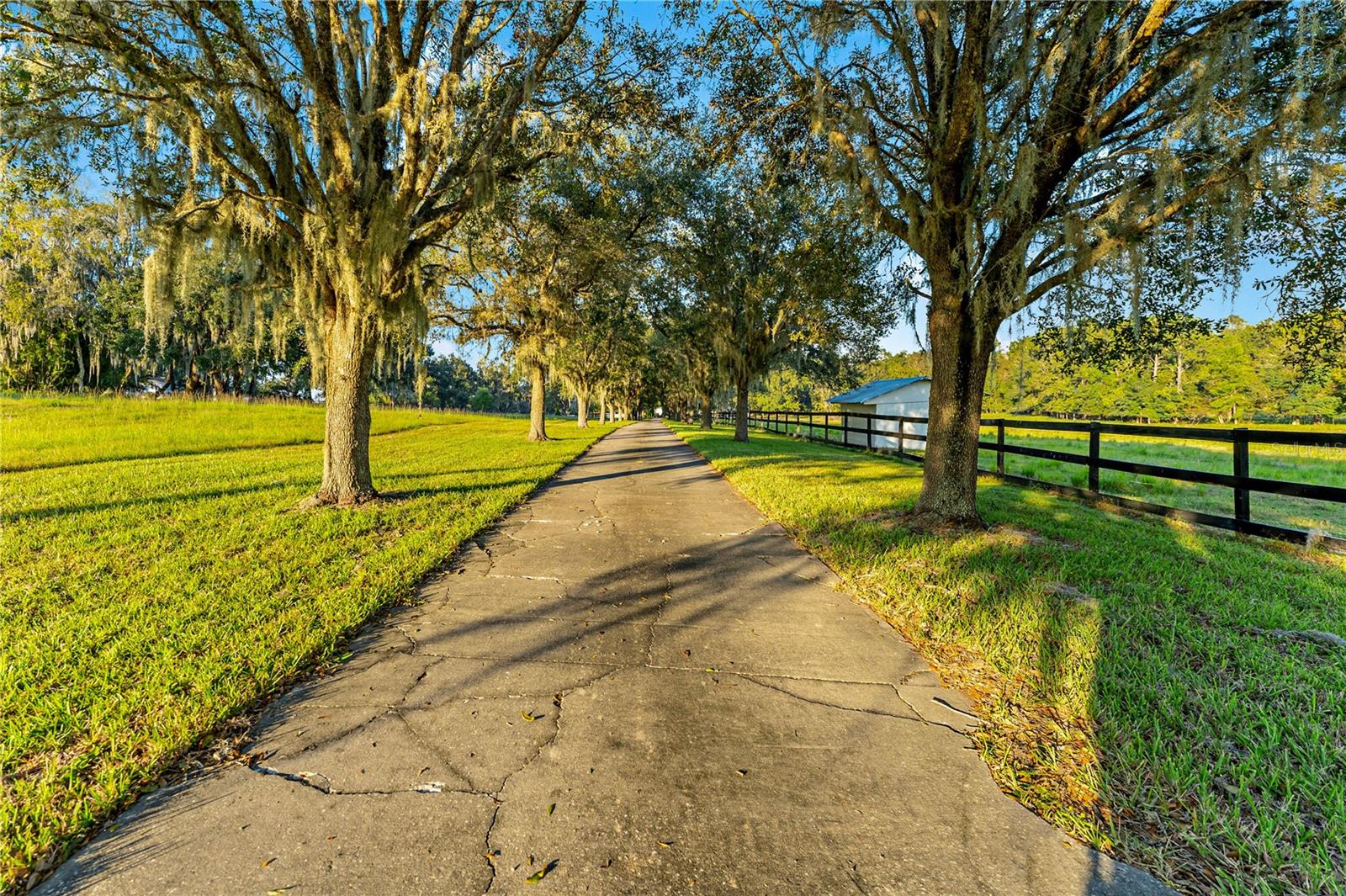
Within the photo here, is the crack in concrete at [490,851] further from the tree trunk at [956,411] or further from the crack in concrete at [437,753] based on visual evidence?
the tree trunk at [956,411]

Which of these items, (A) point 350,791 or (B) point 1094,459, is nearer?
(A) point 350,791

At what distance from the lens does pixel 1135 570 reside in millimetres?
4195

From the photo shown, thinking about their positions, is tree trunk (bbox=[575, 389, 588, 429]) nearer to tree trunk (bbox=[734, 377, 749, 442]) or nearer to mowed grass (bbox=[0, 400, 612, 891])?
tree trunk (bbox=[734, 377, 749, 442])

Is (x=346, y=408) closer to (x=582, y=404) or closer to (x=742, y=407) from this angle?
(x=742, y=407)

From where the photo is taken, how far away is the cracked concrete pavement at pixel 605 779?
5.09 ft

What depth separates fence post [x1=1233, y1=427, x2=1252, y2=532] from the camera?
5469 mm

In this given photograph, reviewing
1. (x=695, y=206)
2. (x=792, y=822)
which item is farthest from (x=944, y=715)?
(x=695, y=206)

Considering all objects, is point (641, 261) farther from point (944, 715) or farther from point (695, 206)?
point (944, 715)

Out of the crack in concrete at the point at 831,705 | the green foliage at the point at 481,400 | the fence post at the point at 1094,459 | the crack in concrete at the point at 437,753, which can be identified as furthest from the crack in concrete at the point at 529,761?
the green foliage at the point at 481,400

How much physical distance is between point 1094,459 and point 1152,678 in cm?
624

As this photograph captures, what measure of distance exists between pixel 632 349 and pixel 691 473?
50.1ft

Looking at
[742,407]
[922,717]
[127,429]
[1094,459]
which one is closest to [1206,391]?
[742,407]

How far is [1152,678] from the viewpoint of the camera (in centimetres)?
254

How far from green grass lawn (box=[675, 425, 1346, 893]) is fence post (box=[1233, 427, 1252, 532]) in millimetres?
264
